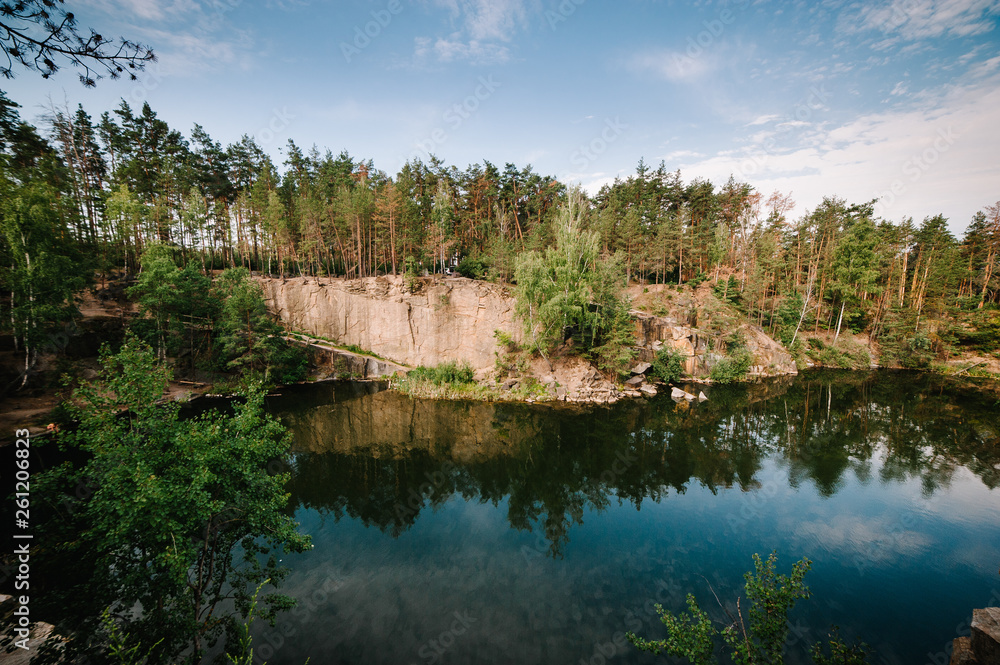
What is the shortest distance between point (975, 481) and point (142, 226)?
63171mm

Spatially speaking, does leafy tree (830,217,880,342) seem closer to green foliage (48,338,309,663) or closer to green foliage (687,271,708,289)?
green foliage (687,271,708,289)

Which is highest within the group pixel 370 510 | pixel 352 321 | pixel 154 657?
pixel 352 321

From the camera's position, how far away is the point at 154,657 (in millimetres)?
6734

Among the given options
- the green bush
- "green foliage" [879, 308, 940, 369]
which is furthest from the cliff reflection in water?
"green foliage" [879, 308, 940, 369]

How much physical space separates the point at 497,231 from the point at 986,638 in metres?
43.3

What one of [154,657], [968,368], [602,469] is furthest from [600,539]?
[968,368]

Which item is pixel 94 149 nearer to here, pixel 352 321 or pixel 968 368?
pixel 352 321

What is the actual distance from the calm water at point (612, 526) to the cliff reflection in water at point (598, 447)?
15 centimetres

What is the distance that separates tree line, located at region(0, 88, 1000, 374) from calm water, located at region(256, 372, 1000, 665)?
1892 cm

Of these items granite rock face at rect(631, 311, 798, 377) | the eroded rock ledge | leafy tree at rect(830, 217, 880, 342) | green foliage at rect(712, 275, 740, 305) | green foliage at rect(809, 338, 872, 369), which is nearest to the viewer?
granite rock face at rect(631, 311, 798, 377)

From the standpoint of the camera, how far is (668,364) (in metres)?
35.1

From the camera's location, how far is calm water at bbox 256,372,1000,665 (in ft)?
32.9

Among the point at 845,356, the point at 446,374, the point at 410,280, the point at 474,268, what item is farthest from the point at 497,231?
the point at 845,356

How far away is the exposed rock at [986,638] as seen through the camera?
286 inches
